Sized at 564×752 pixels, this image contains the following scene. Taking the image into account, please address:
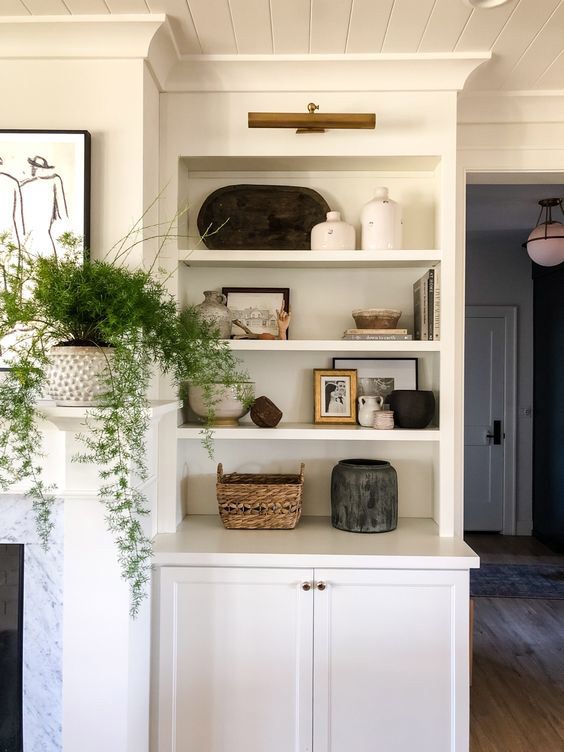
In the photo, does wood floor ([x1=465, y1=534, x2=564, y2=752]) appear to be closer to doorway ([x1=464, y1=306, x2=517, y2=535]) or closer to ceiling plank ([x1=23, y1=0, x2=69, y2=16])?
doorway ([x1=464, y1=306, x2=517, y2=535])

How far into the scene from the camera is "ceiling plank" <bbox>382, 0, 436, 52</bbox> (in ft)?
6.10

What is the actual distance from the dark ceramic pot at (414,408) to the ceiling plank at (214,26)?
4.35ft

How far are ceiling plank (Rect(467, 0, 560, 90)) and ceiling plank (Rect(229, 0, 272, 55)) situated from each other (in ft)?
2.43

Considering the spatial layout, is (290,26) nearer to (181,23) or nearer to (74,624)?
(181,23)

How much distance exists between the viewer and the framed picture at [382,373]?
2.49 meters

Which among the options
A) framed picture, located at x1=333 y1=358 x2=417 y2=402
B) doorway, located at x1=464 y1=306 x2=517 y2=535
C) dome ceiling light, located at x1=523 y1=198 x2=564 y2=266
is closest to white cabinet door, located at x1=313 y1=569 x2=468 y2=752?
framed picture, located at x1=333 y1=358 x2=417 y2=402

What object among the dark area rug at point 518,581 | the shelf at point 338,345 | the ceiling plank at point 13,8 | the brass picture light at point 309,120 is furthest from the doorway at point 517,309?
the ceiling plank at point 13,8

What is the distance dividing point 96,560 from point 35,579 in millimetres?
214

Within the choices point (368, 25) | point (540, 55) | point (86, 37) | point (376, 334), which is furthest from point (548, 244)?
point (86, 37)

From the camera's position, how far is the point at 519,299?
575 cm

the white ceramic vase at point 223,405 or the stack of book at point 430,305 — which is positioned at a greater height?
the stack of book at point 430,305

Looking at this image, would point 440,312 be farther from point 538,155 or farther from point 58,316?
point 58,316

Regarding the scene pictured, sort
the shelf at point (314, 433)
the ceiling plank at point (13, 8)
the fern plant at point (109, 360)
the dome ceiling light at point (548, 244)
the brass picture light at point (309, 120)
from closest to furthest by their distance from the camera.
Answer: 1. the fern plant at point (109, 360)
2. the ceiling plank at point (13, 8)
3. the brass picture light at point (309, 120)
4. the shelf at point (314, 433)
5. the dome ceiling light at point (548, 244)

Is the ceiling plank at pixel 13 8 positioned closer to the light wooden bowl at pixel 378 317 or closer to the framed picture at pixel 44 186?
the framed picture at pixel 44 186
